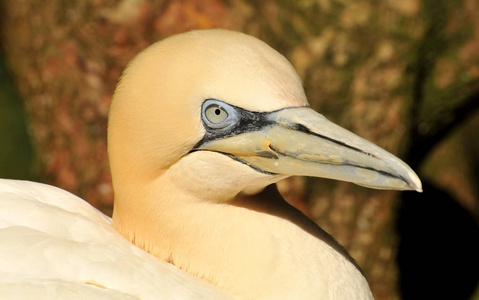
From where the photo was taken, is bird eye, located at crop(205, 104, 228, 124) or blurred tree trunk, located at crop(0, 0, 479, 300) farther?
blurred tree trunk, located at crop(0, 0, 479, 300)

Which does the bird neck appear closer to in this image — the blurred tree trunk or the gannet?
the gannet

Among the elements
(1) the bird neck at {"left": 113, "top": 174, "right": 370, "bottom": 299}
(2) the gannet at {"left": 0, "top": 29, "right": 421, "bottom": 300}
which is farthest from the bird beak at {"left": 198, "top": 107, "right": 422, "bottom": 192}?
(1) the bird neck at {"left": 113, "top": 174, "right": 370, "bottom": 299}

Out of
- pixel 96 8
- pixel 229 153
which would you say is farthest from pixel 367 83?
pixel 229 153

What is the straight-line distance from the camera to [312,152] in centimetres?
268

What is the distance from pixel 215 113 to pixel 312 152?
15.8 inches

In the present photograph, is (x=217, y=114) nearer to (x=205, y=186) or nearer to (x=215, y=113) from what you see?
(x=215, y=113)

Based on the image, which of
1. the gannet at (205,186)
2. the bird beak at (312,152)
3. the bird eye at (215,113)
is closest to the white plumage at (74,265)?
the gannet at (205,186)

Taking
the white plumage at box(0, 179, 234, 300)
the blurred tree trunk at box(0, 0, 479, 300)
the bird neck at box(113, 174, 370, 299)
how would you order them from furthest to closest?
the blurred tree trunk at box(0, 0, 479, 300), the bird neck at box(113, 174, 370, 299), the white plumage at box(0, 179, 234, 300)

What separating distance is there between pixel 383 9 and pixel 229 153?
2991 mm

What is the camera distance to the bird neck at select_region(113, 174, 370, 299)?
2783 mm

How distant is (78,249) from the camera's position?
2.76 m

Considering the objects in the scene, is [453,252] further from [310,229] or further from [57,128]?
[310,229]

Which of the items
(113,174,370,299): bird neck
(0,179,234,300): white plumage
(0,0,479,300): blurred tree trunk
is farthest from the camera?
(0,0,479,300): blurred tree trunk

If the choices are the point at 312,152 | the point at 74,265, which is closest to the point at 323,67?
the point at 312,152
